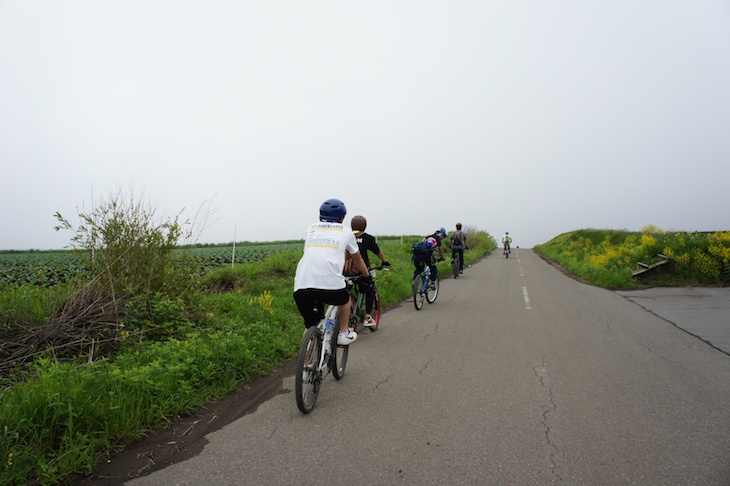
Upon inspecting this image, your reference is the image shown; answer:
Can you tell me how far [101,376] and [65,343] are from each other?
1.60 meters

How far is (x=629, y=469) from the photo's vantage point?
322 centimetres

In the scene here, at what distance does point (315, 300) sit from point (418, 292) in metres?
6.37

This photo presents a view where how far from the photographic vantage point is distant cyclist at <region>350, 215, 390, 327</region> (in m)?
7.13

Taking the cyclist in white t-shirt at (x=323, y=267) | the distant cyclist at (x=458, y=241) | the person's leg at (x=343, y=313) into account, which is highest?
the distant cyclist at (x=458, y=241)

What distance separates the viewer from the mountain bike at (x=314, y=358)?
13.2ft

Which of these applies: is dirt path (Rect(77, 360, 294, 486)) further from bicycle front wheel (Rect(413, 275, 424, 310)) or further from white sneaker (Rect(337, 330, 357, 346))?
bicycle front wheel (Rect(413, 275, 424, 310))

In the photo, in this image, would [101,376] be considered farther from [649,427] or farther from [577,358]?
[577,358]

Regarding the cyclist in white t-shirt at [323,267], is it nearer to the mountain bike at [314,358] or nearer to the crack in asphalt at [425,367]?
the mountain bike at [314,358]

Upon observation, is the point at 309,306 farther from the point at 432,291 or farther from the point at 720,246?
the point at 720,246

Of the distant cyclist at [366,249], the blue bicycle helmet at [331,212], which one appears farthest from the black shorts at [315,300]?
the distant cyclist at [366,249]

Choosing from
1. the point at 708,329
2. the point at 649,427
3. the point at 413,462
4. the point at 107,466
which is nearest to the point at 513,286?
the point at 708,329

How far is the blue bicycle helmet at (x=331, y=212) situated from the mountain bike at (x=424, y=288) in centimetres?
588

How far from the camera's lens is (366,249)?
7543 mm

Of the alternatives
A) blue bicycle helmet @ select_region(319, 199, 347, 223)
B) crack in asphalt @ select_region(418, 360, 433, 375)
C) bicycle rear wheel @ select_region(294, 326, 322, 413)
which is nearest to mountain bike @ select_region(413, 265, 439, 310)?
crack in asphalt @ select_region(418, 360, 433, 375)
